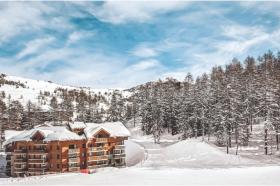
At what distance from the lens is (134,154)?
81312 mm

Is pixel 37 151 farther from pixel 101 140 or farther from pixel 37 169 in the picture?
pixel 101 140

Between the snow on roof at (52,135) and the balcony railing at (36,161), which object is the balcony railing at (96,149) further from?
the balcony railing at (36,161)

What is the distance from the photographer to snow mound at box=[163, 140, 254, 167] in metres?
68.9

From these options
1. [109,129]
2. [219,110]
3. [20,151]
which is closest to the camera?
[20,151]

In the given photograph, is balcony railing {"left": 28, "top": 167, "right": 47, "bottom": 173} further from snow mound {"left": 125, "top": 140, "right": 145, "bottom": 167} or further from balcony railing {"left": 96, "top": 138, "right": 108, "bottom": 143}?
snow mound {"left": 125, "top": 140, "right": 145, "bottom": 167}

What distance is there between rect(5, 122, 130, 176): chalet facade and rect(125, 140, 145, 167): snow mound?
17.7 ft

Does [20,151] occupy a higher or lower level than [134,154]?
higher

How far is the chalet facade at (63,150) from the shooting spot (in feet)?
213

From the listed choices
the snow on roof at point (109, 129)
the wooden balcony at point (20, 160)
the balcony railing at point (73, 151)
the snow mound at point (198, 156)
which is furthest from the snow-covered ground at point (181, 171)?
the snow on roof at point (109, 129)

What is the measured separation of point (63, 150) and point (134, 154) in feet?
68.4

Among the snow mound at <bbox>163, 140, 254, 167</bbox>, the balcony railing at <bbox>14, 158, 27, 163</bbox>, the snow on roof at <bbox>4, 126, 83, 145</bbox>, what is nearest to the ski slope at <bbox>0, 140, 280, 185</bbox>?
the snow mound at <bbox>163, 140, 254, 167</bbox>

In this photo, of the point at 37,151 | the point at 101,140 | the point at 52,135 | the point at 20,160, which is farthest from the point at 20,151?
the point at 101,140

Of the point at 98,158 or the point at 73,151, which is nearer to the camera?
the point at 73,151

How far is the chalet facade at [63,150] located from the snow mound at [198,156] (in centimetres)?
1194
